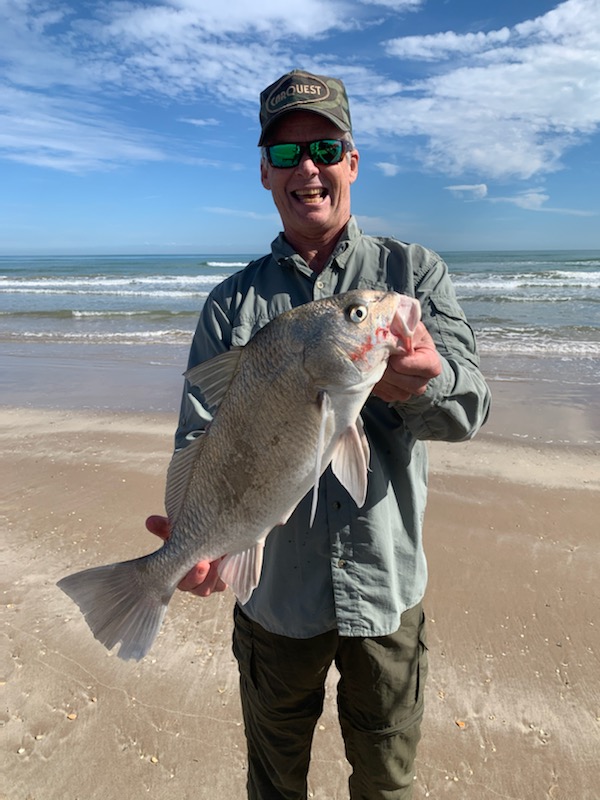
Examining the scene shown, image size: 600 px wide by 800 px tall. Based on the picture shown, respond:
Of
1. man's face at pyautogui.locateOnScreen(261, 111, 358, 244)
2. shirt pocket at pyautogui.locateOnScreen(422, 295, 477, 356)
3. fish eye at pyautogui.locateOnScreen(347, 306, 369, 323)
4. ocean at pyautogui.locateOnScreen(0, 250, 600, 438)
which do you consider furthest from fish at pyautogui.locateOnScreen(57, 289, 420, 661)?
ocean at pyautogui.locateOnScreen(0, 250, 600, 438)

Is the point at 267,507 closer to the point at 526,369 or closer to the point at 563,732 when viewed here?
the point at 563,732

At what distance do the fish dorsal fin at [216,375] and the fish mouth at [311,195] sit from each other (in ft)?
2.74

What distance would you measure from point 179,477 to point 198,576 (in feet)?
1.28

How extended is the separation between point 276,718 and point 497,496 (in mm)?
4038

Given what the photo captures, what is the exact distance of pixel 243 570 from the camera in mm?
2166

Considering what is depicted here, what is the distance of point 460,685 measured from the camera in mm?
3596

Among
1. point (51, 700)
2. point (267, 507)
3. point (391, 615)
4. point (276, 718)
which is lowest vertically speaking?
point (51, 700)

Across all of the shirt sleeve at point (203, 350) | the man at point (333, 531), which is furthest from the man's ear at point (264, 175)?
the shirt sleeve at point (203, 350)

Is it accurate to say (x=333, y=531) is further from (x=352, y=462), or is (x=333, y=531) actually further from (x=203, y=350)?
(x=203, y=350)

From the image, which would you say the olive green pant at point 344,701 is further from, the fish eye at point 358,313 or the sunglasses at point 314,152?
the sunglasses at point 314,152

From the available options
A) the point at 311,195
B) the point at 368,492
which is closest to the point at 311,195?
the point at 311,195

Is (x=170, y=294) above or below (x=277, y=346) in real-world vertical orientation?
below

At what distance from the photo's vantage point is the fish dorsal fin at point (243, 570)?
2.14m

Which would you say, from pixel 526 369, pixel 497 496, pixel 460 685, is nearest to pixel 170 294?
pixel 526 369
